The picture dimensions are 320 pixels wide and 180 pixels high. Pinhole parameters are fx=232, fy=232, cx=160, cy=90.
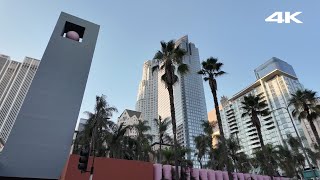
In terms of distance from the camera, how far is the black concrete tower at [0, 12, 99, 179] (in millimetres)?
19781

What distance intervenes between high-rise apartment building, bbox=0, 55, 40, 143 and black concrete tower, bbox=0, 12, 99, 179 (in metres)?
164

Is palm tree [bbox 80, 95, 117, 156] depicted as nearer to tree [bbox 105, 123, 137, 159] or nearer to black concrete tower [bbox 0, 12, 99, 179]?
tree [bbox 105, 123, 137, 159]

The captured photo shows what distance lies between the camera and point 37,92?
896 inches

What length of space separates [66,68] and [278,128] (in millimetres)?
131360

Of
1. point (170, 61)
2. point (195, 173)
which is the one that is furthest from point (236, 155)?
point (170, 61)

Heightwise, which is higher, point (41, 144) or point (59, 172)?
point (41, 144)

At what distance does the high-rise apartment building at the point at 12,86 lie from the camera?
550ft

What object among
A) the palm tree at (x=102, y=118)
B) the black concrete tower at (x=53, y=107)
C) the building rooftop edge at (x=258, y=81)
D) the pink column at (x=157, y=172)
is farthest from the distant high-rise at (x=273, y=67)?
the black concrete tower at (x=53, y=107)

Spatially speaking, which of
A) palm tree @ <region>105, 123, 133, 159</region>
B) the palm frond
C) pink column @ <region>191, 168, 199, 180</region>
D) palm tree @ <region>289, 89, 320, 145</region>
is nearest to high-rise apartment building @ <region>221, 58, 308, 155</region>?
palm tree @ <region>289, 89, 320, 145</region>

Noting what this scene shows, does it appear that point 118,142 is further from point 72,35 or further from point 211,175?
point 72,35

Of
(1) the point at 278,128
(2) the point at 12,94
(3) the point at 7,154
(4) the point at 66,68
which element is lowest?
(3) the point at 7,154

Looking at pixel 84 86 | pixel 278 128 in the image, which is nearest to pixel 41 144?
pixel 84 86

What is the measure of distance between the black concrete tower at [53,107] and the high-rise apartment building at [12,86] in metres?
164

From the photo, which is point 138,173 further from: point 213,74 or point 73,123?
point 213,74
